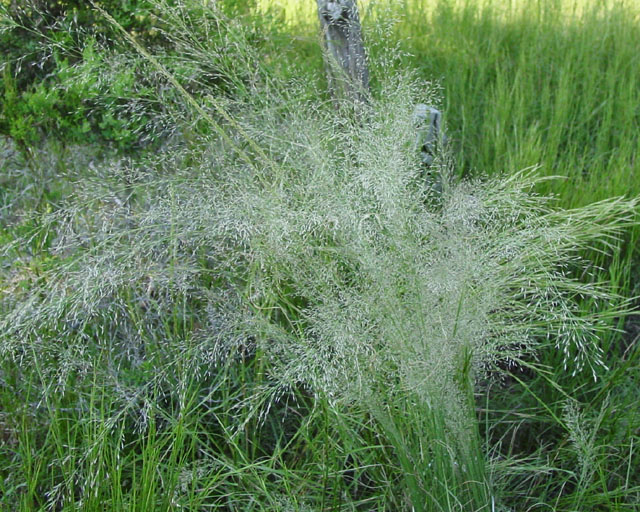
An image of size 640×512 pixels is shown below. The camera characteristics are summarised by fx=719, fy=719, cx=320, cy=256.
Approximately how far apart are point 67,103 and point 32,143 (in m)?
0.31

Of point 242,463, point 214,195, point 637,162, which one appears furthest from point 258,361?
point 637,162

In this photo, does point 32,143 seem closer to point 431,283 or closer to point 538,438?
point 431,283

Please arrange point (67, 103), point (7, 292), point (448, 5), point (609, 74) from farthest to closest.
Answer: point (448, 5)
point (609, 74)
point (67, 103)
point (7, 292)

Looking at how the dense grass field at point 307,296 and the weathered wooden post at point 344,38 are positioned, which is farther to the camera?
the weathered wooden post at point 344,38

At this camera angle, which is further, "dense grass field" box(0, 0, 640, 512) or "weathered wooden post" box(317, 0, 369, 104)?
"weathered wooden post" box(317, 0, 369, 104)

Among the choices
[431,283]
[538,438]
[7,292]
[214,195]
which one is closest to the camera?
[431,283]

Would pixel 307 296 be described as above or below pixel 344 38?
below

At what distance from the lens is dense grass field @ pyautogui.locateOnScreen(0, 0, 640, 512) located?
1.46 m

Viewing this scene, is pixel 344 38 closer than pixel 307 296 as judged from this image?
No

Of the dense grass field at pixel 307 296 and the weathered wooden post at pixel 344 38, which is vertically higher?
the weathered wooden post at pixel 344 38

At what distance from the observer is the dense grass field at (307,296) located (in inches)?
57.6

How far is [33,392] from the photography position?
1.98 m

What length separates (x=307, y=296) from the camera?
1.50 m

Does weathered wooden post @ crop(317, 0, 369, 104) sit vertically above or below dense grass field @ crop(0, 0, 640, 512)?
above
